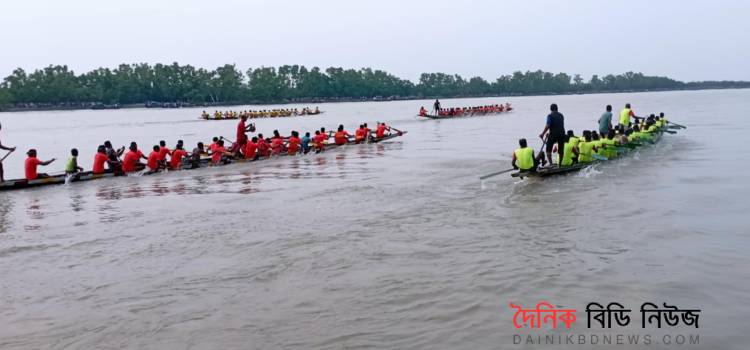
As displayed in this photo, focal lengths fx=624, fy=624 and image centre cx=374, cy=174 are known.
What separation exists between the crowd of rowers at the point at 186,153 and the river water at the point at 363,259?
49.4 inches

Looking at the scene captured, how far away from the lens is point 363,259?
28.9 ft

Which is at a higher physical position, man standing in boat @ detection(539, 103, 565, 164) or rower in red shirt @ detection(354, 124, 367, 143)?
man standing in boat @ detection(539, 103, 565, 164)

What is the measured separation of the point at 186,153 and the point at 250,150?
8.37 feet

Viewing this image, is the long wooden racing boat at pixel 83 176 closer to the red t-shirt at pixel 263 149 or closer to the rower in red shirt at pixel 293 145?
the red t-shirt at pixel 263 149

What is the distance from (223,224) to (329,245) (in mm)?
2812

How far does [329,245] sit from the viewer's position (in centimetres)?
967


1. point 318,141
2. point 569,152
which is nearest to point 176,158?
point 318,141

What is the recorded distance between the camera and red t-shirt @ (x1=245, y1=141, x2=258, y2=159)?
22719 mm

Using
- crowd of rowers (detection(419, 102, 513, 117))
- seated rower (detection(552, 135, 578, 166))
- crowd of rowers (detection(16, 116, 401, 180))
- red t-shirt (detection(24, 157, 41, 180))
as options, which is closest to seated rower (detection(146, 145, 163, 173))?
crowd of rowers (detection(16, 116, 401, 180))

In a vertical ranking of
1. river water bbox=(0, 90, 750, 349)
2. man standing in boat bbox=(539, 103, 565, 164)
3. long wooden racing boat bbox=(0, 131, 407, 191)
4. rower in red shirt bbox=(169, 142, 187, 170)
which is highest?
man standing in boat bbox=(539, 103, 565, 164)

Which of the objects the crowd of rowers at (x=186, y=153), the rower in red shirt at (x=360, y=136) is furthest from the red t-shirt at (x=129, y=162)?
the rower in red shirt at (x=360, y=136)

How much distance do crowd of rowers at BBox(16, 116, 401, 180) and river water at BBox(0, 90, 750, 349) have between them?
4.12ft

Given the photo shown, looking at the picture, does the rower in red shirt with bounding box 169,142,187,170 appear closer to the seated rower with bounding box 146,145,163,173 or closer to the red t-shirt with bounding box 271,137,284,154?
the seated rower with bounding box 146,145,163,173

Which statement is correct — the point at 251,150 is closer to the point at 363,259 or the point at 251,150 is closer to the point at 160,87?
the point at 363,259
